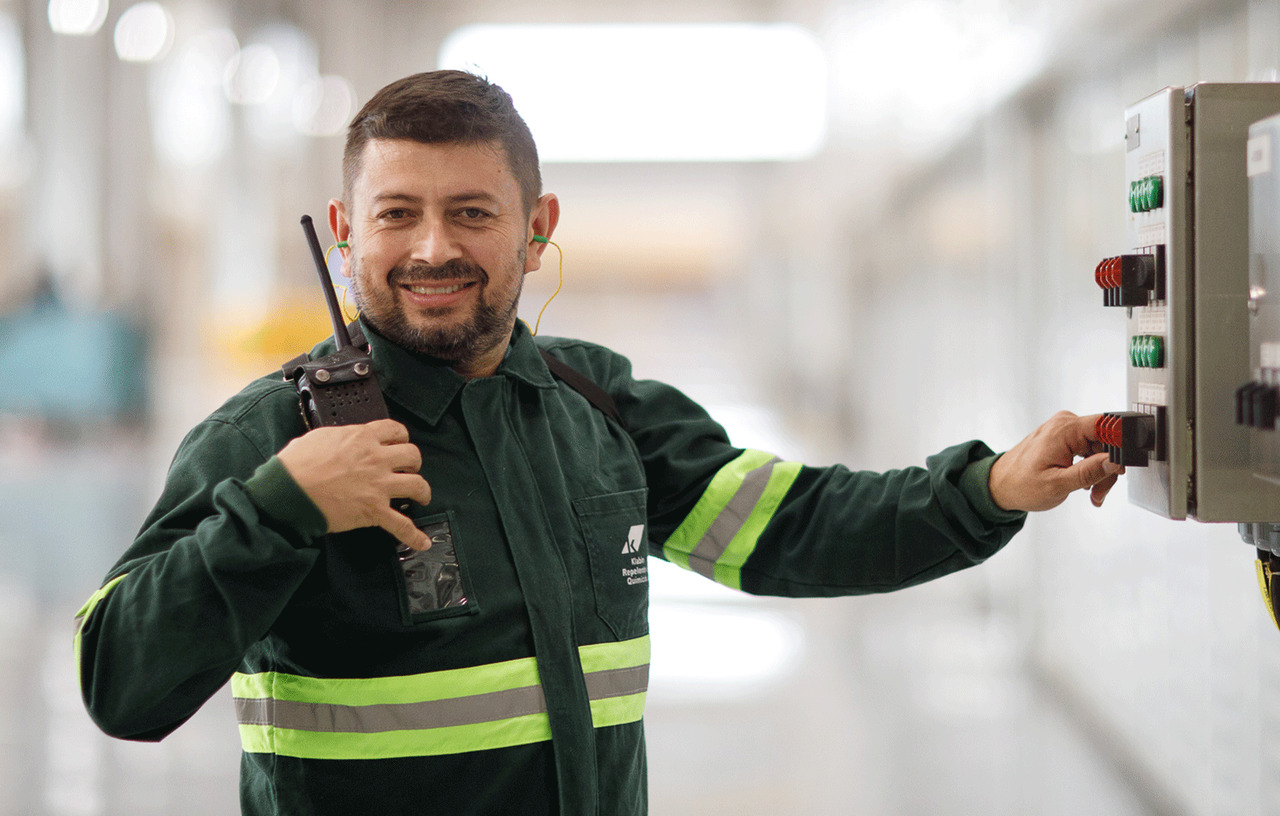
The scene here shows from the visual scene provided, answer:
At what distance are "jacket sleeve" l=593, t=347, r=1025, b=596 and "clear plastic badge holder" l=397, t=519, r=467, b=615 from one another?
1.47ft

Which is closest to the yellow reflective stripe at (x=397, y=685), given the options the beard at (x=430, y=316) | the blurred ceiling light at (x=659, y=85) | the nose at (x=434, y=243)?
the beard at (x=430, y=316)

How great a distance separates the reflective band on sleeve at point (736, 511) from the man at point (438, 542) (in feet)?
0.36

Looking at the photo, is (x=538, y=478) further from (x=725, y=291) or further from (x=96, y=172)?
(x=96, y=172)

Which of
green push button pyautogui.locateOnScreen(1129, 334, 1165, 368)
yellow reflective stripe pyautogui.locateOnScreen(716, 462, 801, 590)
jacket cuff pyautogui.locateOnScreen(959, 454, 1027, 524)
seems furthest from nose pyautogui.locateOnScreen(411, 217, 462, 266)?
green push button pyautogui.locateOnScreen(1129, 334, 1165, 368)

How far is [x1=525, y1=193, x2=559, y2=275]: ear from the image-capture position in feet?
5.03

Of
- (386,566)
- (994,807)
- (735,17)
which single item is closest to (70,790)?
(386,566)

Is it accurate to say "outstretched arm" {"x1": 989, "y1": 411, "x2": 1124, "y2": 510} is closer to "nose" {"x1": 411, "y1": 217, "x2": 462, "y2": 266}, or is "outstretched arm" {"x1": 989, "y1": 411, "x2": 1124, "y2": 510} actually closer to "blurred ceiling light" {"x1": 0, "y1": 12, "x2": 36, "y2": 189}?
"nose" {"x1": 411, "y1": 217, "x2": 462, "y2": 266}

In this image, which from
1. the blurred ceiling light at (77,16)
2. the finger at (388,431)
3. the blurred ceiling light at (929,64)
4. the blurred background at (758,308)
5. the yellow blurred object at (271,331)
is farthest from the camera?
the yellow blurred object at (271,331)

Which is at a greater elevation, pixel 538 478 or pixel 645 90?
pixel 645 90

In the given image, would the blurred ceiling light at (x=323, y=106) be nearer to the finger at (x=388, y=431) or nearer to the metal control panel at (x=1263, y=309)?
the finger at (x=388, y=431)

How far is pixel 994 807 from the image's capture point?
2.85 meters

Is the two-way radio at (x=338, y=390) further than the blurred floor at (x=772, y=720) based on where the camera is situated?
No

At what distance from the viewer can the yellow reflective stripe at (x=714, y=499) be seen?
1.63 m

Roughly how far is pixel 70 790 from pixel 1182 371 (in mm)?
2998
